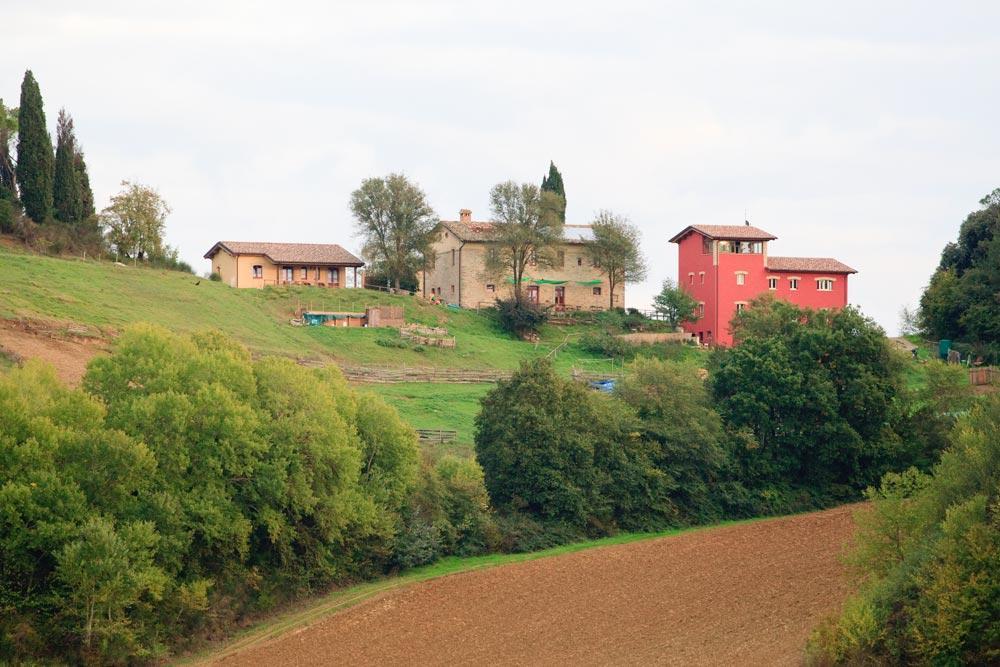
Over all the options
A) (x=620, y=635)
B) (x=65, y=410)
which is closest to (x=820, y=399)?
(x=620, y=635)

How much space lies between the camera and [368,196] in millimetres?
84812

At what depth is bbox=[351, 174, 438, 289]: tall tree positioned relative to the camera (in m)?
84.8

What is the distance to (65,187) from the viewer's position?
7738 cm

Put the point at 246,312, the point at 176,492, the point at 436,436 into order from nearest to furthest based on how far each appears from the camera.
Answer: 1. the point at 176,492
2. the point at 436,436
3. the point at 246,312

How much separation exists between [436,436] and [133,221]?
40.6 metres

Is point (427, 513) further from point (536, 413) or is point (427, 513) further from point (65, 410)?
point (65, 410)

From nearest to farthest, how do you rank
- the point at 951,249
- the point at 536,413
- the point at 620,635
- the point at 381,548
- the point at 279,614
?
the point at 620,635 → the point at 279,614 → the point at 381,548 → the point at 536,413 → the point at 951,249

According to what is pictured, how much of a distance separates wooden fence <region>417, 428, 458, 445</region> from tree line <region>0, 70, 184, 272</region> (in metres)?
36.0

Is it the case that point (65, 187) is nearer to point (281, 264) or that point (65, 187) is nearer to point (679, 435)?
point (281, 264)

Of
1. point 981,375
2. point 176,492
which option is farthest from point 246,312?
point 981,375

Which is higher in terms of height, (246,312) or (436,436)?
(246,312)

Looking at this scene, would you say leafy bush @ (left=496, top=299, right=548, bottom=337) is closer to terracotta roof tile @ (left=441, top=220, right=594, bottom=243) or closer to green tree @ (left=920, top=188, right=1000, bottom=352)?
terracotta roof tile @ (left=441, top=220, right=594, bottom=243)

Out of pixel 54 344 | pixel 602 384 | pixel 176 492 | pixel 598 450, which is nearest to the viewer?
pixel 176 492

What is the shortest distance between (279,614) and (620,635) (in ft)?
32.3
